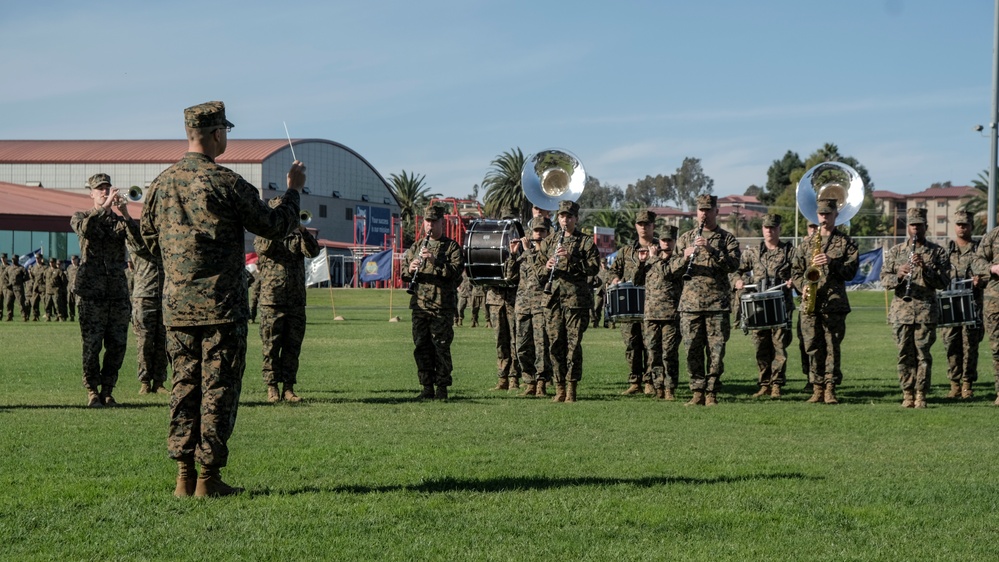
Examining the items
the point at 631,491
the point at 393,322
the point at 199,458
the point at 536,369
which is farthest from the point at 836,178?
the point at 393,322

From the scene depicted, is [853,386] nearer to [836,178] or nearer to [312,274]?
[836,178]

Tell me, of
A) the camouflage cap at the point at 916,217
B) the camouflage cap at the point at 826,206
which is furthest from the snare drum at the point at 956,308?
the camouflage cap at the point at 826,206

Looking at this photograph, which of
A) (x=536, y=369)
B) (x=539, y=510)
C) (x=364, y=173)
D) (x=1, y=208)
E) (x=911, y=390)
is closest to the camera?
(x=539, y=510)

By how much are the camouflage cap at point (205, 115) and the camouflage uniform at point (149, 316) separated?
6.04 metres

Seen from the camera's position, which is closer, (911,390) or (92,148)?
(911,390)

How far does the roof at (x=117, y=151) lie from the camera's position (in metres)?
102

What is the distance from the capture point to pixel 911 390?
1373 centimetres

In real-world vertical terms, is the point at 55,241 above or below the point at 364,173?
below

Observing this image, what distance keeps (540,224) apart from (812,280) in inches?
134

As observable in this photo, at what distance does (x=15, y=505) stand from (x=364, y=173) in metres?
114

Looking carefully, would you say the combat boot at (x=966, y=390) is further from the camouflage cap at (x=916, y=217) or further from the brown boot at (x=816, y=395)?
the camouflage cap at (x=916, y=217)

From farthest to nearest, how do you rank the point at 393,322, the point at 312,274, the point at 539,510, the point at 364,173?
the point at 364,173, the point at 312,274, the point at 393,322, the point at 539,510

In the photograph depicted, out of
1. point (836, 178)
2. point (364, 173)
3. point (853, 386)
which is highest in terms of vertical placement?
point (364, 173)

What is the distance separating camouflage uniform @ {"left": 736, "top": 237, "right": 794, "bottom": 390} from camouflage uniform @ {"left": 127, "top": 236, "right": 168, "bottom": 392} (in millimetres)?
7459
